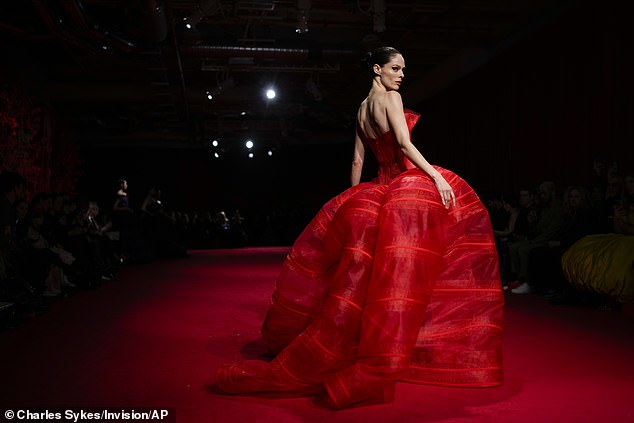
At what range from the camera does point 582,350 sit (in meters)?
3.46

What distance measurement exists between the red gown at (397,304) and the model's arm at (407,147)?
0.03m

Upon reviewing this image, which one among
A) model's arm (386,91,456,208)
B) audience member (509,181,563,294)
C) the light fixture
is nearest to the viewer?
model's arm (386,91,456,208)

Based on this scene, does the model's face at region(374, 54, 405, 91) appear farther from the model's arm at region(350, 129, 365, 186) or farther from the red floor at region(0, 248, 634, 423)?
the red floor at region(0, 248, 634, 423)

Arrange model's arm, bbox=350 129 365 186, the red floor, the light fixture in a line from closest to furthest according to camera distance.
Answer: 1. the red floor
2. model's arm, bbox=350 129 365 186
3. the light fixture

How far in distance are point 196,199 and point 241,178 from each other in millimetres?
1447

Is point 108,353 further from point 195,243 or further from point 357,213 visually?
point 195,243

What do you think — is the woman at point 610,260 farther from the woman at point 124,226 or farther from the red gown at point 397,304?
the woman at point 124,226

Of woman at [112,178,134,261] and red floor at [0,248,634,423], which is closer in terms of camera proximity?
red floor at [0,248,634,423]

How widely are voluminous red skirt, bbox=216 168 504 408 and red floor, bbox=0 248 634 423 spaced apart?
89mm

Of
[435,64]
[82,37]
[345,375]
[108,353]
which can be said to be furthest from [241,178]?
[345,375]

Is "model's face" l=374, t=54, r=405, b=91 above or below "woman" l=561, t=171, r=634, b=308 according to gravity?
above

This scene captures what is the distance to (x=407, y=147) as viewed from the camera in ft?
8.90

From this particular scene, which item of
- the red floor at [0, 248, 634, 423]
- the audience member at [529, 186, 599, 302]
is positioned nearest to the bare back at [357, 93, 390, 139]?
the red floor at [0, 248, 634, 423]

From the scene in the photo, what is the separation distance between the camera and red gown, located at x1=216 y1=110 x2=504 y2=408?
2348mm
